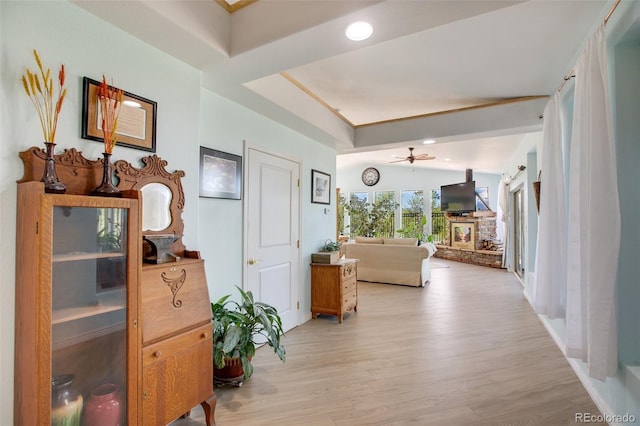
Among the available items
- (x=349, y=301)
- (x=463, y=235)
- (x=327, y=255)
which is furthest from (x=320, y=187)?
(x=463, y=235)

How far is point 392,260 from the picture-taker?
6250 mm

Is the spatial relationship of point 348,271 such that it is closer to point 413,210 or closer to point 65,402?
point 65,402

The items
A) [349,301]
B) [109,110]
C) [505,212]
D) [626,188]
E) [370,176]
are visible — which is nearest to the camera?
[109,110]

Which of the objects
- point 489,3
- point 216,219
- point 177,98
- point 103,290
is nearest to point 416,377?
point 216,219

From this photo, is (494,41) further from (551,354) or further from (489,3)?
(551,354)

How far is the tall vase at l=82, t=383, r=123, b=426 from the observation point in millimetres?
1447

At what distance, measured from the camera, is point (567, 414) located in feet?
6.89

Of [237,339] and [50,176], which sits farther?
[237,339]

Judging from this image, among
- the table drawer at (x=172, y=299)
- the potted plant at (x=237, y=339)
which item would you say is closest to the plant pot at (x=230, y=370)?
the potted plant at (x=237, y=339)

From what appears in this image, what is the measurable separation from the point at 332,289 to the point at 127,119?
2941mm

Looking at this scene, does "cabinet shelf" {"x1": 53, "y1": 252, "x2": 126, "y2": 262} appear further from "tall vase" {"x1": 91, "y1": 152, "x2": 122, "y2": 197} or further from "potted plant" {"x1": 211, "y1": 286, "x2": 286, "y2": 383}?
"potted plant" {"x1": 211, "y1": 286, "x2": 286, "y2": 383}

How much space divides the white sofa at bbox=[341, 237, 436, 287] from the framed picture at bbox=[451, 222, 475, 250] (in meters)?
3.22

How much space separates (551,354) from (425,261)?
10.3 feet

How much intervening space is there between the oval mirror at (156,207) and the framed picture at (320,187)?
7.59ft
